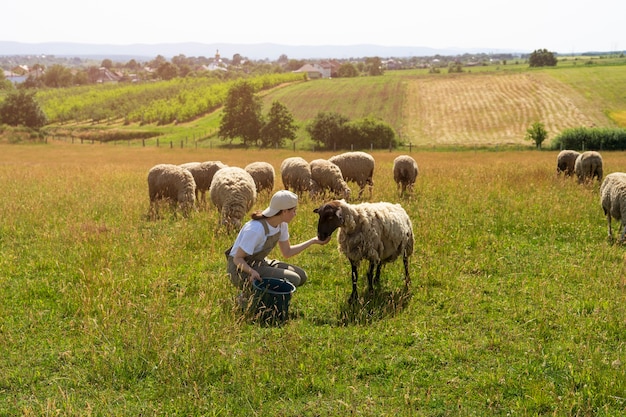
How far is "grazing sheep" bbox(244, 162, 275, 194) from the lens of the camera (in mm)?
17531

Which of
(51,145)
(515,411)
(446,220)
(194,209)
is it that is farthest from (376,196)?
(51,145)

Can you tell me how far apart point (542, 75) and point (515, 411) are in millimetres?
112134

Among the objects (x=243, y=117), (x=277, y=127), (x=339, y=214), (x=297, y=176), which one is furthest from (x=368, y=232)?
(x=243, y=117)

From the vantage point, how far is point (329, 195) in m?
16.8

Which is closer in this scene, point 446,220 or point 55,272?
point 55,272

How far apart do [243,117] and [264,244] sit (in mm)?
65997

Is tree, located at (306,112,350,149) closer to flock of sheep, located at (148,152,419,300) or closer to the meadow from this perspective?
flock of sheep, located at (148,152,419,300)

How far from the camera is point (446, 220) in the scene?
13.1m

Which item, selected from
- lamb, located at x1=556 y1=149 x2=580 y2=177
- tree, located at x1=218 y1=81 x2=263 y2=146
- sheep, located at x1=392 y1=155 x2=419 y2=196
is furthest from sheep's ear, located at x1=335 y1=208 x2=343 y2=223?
tree, located at x1=218 y1=81 x2=263 y2=146

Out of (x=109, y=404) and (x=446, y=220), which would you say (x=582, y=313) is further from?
(x=109, y=404)

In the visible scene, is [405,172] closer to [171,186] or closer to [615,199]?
[615,199]

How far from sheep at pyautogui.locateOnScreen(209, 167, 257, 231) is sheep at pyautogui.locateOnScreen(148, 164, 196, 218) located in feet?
6.00

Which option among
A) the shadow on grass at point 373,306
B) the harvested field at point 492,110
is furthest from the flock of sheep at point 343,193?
the harvested field at point 492,110

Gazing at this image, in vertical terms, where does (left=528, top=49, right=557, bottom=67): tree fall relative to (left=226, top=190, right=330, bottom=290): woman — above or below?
above
